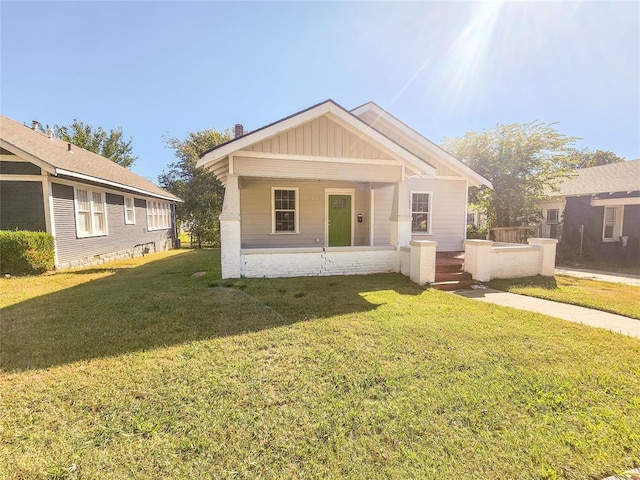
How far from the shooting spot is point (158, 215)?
18500 mm

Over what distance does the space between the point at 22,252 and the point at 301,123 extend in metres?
8.80

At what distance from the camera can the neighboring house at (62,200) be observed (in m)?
8.80

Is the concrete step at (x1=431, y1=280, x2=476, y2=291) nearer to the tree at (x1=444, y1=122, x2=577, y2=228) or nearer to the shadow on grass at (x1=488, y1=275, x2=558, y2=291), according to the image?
the shadow on grass at (x1=488, y1=275, x2=558, y2=291)

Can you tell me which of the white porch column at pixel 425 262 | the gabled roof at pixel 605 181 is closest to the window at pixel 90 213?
the white porch column at pixel 425 262

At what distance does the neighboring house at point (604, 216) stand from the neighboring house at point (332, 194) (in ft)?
23.6

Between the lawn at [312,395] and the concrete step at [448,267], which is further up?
the concrete step at [448,267]

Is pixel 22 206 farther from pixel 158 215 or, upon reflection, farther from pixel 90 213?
pixel 158 215

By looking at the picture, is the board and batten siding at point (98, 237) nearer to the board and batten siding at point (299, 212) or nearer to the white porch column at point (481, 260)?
the board and batten siding at point (299, 212)

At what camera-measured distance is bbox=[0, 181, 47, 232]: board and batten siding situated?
888 centimetres

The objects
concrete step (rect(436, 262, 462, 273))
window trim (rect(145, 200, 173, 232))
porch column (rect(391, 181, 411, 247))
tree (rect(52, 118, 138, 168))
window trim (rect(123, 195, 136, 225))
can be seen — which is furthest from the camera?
tree (rect(52, 118, 138, 168))

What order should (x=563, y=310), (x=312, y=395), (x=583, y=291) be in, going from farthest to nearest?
(x=583, y=291)
(x=563, y=310)
(x=312, y=395)

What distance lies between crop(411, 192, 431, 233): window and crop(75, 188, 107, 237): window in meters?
12.4

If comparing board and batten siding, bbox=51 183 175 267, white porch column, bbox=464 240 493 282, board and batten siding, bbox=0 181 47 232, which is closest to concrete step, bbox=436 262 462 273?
white porch column, bbox=464 240 493 282

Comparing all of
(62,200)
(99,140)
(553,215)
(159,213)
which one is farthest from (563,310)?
(99,140)
